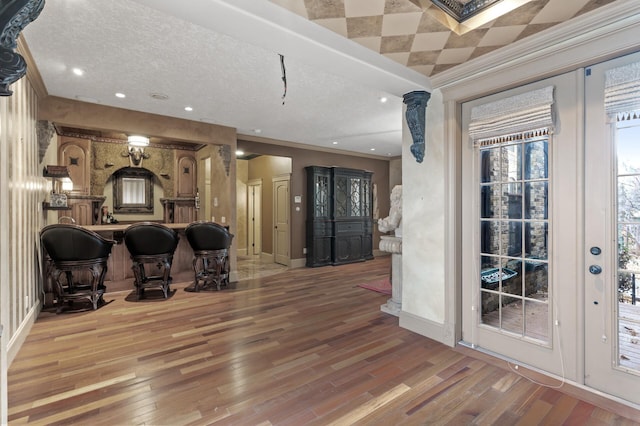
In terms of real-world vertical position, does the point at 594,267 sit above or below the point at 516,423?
above

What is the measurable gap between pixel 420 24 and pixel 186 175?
6.18 m

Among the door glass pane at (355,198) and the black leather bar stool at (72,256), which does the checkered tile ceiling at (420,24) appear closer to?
the black leather bar stool at (72,256)

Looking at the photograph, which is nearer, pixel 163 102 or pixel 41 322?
pixel 41 322

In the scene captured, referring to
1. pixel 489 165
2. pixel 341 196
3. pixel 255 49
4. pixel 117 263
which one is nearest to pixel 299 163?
pixel 341 196

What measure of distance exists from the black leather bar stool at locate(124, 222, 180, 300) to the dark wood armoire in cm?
315

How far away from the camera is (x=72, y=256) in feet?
11.6

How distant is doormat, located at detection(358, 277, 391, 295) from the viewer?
15.0ft

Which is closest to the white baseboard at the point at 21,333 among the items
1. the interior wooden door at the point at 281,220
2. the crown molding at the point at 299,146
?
the crown molding at the point at 299,146

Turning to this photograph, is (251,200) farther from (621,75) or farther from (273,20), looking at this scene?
(621,75)

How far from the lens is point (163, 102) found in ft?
13.3

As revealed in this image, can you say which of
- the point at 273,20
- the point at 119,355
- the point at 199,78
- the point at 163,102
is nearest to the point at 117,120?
the point at 163,102

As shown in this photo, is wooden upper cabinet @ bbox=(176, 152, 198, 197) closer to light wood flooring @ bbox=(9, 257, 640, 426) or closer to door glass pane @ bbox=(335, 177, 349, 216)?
door glass pane @ bbox=(335, 177, 349, 216)

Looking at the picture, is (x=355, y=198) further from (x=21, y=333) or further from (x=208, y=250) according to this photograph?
(x=21, y=333)

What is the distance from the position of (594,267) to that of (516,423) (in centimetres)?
116
